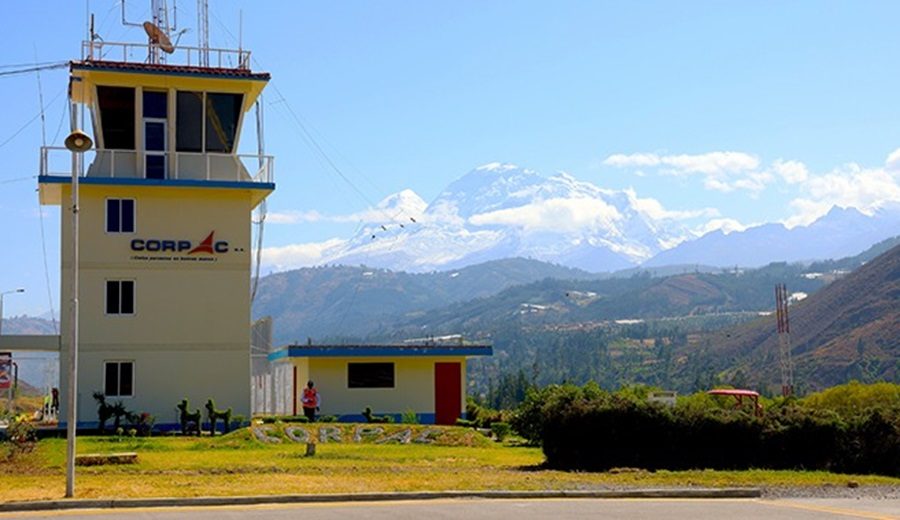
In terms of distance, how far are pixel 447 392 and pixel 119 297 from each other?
42.7 feet

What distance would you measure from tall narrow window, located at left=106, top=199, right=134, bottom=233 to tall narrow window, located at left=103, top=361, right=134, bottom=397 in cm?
413

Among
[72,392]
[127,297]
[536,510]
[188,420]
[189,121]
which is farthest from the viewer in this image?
[189,121]

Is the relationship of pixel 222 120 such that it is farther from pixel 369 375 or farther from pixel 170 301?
pixel 369 375

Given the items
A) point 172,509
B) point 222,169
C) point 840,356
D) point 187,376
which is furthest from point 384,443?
point 840,356

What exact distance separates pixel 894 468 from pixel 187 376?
71.0ft

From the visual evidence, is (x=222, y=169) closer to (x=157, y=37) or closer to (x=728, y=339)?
Result: (x=157, y=37)

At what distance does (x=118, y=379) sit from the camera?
38000 mm

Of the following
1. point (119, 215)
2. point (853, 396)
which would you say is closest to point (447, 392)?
point (119, 215)

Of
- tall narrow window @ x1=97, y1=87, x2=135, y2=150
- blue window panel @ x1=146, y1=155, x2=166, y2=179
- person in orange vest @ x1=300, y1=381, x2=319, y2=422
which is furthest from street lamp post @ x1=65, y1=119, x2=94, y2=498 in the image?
person in orange vest @ x1=300, y1=381, x2=319, y2=422

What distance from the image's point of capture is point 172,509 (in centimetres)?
1891

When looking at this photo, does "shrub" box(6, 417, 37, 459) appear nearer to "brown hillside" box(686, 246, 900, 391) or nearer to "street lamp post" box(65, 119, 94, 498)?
"street lamp post" box(65, 119, 94, 498)

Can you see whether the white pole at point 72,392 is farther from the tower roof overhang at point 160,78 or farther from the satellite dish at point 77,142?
the tower roof overhang at point 160,78

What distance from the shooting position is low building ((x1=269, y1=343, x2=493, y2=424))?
44188 millimetres

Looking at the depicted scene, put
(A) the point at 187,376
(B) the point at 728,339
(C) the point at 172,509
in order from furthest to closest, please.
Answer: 1. (B) the point at 728,339
2. (A) the point at 187,376
3. (C) the point at 172,509
